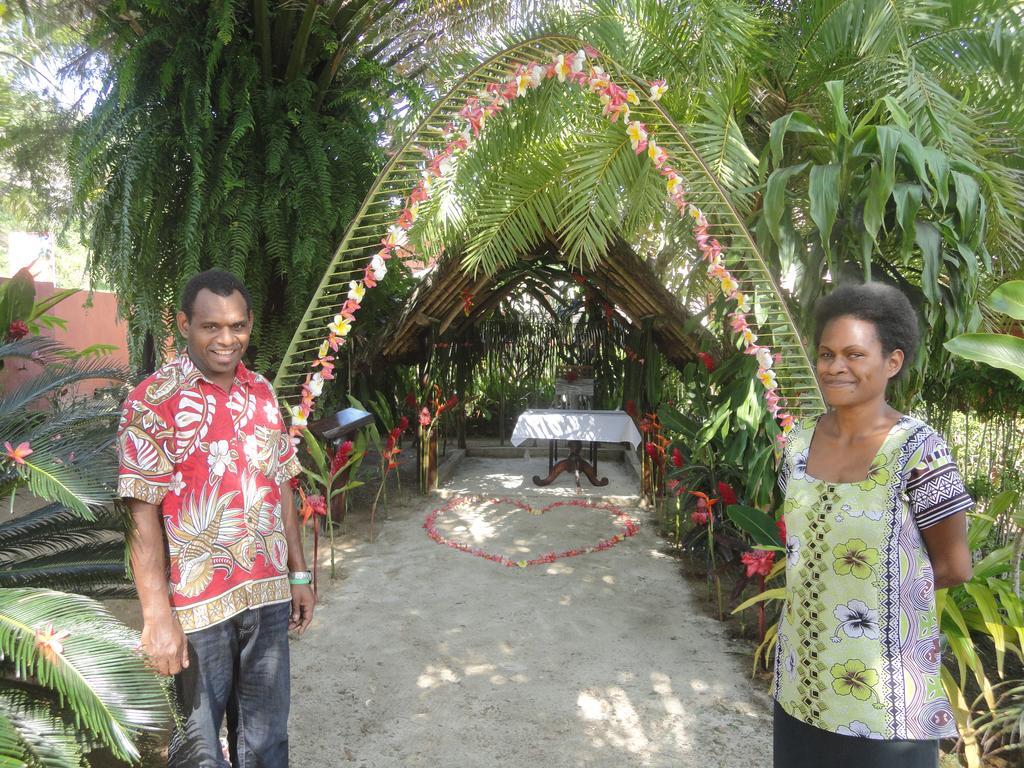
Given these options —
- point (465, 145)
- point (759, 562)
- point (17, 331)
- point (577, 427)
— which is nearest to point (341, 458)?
point (17, 331)

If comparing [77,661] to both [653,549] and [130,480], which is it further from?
[653,549]

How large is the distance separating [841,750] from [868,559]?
39cm

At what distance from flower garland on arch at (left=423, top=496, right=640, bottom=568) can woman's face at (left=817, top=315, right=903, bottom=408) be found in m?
3.71

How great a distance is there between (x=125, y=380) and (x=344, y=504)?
3262 mm

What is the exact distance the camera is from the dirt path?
2699 mm

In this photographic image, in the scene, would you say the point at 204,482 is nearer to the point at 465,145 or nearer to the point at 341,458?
the point at 465,145

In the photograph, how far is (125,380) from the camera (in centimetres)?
261

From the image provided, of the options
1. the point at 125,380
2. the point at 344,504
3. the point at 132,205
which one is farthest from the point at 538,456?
the point at 125,380

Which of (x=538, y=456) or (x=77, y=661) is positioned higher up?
(x=77, y=661)

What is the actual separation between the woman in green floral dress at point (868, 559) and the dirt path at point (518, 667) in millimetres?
1435

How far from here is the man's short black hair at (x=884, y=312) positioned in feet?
4.65

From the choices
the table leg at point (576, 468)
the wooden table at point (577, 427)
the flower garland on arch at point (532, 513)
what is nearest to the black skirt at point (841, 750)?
the flower garland on arch at point (532, 513)

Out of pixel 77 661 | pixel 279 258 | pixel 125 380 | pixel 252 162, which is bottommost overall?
pixel 77 661

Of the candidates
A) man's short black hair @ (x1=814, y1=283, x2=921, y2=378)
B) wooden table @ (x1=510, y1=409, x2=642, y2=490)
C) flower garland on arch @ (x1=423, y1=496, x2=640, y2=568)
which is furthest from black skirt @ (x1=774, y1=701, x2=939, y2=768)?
wooden table @ (x1=510, y1=409, x2=642, y2=490)
